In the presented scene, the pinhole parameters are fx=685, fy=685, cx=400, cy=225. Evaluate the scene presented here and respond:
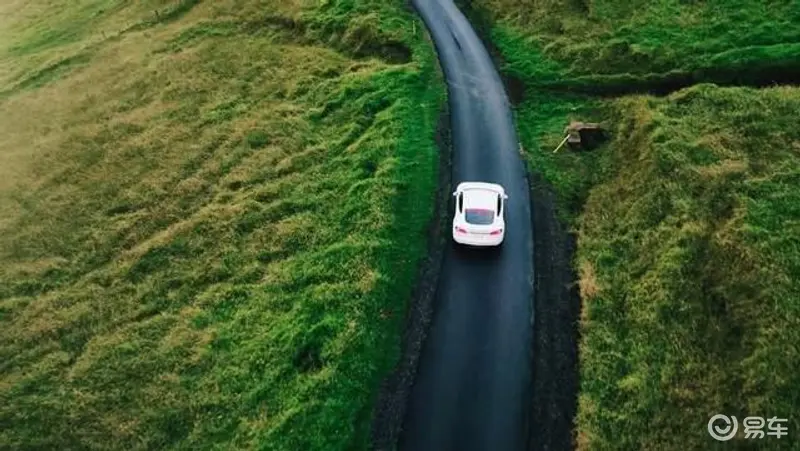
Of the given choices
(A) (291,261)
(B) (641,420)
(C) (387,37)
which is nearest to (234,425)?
(A) (291,261)

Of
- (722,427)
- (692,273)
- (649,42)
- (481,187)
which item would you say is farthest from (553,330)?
(649,42)

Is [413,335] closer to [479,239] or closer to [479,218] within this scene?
[479,239]

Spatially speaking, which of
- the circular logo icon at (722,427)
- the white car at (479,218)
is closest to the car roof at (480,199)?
the white car at (479,218)

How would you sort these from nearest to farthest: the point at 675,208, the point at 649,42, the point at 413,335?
the point at 413,335 → the point at 675,208 → the point at 649,42

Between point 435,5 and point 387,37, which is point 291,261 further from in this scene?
point 435,5

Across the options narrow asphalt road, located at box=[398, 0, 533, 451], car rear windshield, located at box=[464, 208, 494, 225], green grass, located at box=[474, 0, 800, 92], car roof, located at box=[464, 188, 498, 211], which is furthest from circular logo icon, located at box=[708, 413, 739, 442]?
green grass, located at box=[474, 0, 800, 92]
